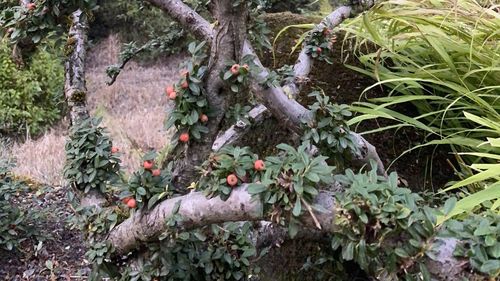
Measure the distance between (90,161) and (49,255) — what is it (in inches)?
28.7

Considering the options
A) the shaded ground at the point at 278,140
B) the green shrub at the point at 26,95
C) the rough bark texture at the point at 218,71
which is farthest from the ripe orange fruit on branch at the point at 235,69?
the green shrub at the point at 26,95

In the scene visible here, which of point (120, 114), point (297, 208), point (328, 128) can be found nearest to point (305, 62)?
point (328, 128)

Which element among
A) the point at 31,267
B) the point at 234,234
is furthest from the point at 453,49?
the point at 31,267

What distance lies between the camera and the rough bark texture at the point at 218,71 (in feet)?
3.11

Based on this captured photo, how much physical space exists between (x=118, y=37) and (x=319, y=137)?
5.73 meters

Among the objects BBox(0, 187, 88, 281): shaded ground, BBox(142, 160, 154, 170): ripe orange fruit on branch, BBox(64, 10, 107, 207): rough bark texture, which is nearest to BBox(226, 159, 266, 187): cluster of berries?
BBox(142, 160, 154, 170): ripe orange fruit on branch

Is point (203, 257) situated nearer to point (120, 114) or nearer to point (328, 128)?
point (328, 128)

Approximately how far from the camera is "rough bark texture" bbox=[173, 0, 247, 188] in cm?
95

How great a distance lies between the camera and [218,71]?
982 millimetres

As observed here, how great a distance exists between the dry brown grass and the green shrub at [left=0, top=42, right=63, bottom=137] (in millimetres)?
147

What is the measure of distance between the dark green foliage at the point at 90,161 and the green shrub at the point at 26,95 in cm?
285

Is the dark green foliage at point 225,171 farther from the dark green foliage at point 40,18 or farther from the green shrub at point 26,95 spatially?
the green shrub at point 26,95

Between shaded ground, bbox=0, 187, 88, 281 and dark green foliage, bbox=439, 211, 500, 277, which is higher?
dark green foliage, bbox=439, 211, 500, 277

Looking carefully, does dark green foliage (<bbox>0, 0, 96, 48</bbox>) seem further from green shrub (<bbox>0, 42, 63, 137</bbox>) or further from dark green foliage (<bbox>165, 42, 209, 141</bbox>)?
green shrub (<bbox>0, 42, 63, 137</bbox>)
